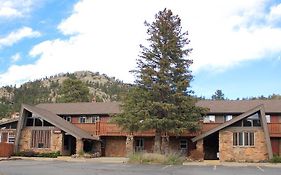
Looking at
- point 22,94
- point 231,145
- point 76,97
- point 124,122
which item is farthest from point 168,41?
point 22,94

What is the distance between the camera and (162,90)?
4050 cm

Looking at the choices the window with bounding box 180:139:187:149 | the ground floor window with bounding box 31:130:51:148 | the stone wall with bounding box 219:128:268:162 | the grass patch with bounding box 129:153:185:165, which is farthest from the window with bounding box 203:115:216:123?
the ground floor window with bounding box 31:130:51:148

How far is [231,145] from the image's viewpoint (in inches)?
1578

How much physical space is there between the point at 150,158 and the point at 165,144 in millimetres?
9107

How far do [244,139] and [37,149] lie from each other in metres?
21.4

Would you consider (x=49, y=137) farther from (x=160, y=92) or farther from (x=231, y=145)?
(x=231, y=145)

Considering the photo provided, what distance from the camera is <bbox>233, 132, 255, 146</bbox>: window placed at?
40000 mm

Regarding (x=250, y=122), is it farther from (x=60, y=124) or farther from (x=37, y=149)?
(x=37, y=149)

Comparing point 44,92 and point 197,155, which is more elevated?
point 44,92

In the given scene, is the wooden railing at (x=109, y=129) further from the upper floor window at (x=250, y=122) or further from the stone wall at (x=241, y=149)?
the upper floor window at (x=250, y=122)

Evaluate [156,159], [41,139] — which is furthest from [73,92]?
[156,159]

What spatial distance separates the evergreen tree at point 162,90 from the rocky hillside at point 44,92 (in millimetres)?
40603

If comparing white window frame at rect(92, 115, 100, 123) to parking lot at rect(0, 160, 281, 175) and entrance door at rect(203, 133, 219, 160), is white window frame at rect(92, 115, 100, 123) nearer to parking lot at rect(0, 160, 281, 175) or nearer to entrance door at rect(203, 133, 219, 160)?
entrance door at rect(203, 133, 219, 160)

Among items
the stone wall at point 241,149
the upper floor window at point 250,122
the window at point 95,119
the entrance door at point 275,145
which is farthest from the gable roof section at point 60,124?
the entrance door at point 275,145
